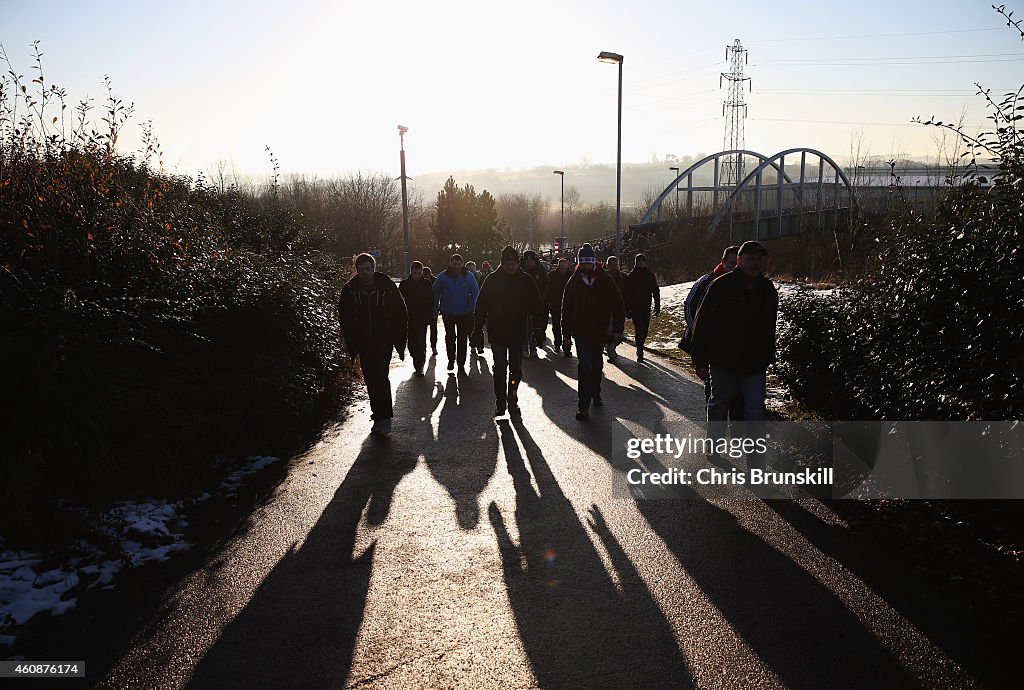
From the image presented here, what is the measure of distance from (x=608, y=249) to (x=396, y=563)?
59.7 m

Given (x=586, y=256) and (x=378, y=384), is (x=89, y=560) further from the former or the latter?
(x=586, y=256)

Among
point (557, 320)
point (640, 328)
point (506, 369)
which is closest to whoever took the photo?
point (506, 369)

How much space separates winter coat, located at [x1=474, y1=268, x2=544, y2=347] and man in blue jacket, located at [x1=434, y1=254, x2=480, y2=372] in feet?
9.97

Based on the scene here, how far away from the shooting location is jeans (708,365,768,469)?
19.1ft

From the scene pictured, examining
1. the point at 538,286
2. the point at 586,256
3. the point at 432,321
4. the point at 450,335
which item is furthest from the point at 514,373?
the point at 538,286

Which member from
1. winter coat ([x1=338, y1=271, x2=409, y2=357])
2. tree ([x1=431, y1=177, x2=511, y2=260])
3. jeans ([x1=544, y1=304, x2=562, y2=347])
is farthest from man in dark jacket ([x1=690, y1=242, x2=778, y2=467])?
tree ([x1=431, y1=177, x2=511, y2=260])

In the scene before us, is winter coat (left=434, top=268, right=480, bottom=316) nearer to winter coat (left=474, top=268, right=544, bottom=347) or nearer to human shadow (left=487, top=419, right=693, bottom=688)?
winter coat (left=474, top=268, right=544, bottom=347)

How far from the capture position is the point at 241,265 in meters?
8.34

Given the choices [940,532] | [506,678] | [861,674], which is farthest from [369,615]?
[940,532]

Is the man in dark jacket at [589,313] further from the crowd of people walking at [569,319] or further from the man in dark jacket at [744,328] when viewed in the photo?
the man in dark jacket at [744,328]

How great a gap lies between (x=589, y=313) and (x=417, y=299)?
182 inches

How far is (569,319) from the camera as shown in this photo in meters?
8.33

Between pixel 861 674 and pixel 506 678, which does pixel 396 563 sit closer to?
pixel 506 678

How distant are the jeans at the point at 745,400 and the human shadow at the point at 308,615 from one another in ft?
9.32
